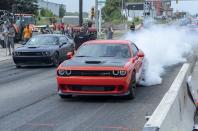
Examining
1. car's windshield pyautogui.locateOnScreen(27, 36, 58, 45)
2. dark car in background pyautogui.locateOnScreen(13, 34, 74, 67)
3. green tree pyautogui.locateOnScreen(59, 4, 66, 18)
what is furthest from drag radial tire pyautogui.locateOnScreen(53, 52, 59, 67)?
green tree pyautogui.locateOnScreen(59, 4, 66, 18)

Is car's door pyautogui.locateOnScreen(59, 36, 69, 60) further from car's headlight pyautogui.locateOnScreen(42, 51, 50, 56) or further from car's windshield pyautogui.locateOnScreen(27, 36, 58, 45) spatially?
car's headlight pyautogui.locateOnScreen(42, 51, 50, 56)

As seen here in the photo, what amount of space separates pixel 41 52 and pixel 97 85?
9436mm

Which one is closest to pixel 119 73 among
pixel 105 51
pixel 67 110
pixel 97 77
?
pixel 97 77

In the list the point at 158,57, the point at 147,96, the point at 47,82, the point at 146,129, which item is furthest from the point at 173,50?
the point at 146,129

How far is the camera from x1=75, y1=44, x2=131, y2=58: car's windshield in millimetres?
12577

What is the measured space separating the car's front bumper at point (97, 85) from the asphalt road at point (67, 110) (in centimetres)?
26

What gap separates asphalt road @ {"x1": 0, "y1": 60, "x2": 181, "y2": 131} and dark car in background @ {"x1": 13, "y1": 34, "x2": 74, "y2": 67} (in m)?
5.21

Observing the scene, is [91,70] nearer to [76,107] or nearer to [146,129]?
[76,107]

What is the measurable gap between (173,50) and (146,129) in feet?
66.4

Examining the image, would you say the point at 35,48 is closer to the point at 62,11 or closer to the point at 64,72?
the point at 64,72

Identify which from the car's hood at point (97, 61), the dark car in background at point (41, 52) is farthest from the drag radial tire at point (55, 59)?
the car's hood at point (97, 61)

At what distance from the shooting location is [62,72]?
11539 millimetres

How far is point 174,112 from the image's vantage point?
6766 millimetres

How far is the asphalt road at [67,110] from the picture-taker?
896 cm
